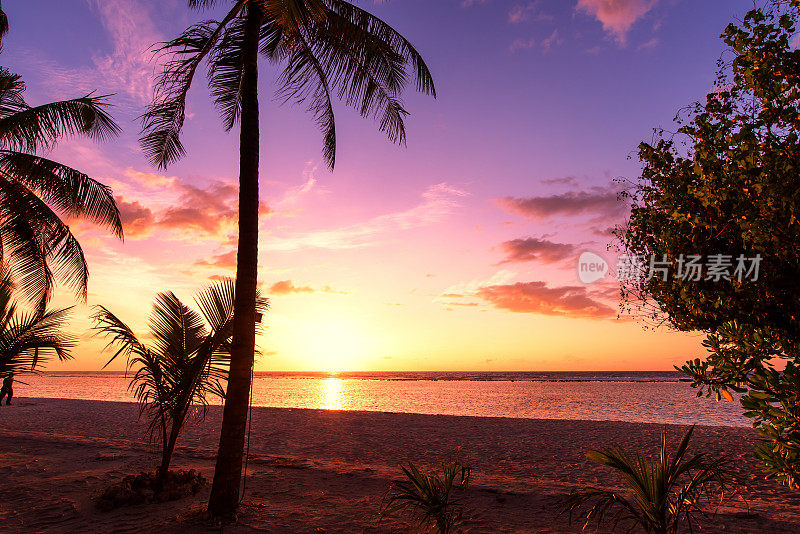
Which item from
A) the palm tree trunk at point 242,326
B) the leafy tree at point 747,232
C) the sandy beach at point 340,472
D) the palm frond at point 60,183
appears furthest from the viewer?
the palm frond at point 60,183

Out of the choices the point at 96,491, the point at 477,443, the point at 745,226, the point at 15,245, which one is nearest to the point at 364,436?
the point at 477,443

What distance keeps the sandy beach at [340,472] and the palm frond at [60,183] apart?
5.70 m

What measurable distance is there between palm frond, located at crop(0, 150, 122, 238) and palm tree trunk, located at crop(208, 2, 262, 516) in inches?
270

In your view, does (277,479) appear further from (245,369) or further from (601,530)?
(601,530)

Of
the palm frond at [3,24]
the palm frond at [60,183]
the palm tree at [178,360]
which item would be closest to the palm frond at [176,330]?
the palm tree at [178,360]

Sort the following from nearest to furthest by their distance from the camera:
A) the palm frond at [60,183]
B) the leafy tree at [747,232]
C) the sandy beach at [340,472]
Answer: the leafy tree at [747,232]
the sandy beach at [340,472]
the palm frond at [60,183]

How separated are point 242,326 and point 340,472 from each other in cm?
386

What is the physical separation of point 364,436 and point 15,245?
35.8 ft

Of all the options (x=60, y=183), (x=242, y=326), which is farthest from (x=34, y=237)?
(x=242, y=326)

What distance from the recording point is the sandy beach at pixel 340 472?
5.87 meters

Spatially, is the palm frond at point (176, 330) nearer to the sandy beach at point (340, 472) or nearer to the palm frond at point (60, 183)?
the sandy beach at point (340, 472)

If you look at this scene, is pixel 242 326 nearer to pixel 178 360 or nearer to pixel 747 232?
pixel 178 360

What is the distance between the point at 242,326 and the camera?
243 inches

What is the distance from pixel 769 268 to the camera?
4336 millimetres
